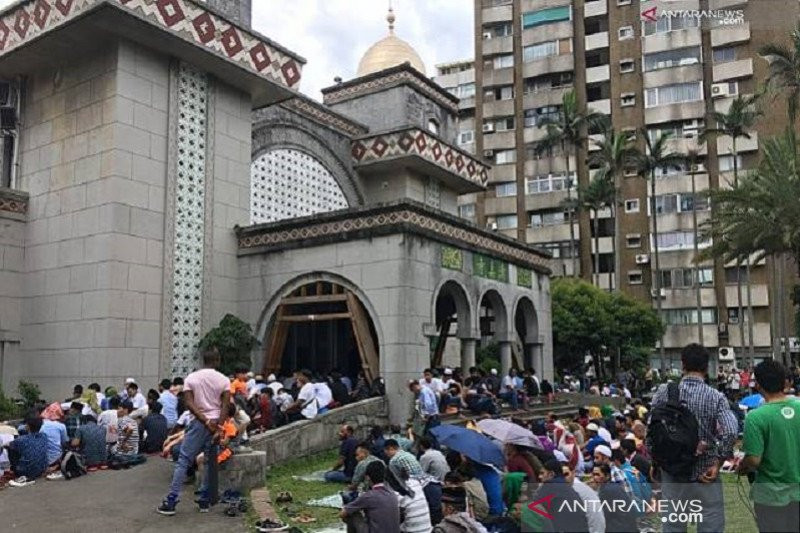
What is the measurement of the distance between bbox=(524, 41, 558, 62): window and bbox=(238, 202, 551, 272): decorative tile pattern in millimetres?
31639

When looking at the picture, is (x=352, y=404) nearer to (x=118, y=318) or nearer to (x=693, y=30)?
(x=118, y=318)

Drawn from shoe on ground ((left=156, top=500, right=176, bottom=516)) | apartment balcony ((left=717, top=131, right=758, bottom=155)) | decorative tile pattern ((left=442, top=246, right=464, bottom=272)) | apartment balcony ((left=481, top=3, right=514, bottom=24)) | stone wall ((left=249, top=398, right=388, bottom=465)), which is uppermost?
apartment balcony ((left=481, top=3, right=514, bottom=24))

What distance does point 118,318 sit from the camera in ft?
46.6

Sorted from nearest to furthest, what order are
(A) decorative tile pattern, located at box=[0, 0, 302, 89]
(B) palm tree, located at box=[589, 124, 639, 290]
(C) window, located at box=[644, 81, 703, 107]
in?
(A) decorative tile pattern, located at box=[0, 0, 302, 89], (B) palm tree, located at box=[589, 124, 639, 290], (C) window, located at box=[644, 81, 703, 107]

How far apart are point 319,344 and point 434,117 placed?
33.2 ft

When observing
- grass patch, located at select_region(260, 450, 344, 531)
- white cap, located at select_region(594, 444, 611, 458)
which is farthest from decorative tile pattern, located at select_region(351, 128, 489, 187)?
white cap, located at select_region(594, 444, 611, 458)

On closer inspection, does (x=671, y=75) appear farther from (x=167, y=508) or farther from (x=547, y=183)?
(x=167, y=508)

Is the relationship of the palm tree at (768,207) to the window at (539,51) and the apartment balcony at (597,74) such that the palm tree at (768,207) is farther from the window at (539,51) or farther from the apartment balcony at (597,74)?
the window at (539,51)

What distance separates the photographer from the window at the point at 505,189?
46.3 m

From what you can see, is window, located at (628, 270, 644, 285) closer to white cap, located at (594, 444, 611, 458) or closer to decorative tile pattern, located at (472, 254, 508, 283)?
decorative tile pattern, located at (472, 254, 508, 283)

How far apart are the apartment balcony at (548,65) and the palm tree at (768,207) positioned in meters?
24.6

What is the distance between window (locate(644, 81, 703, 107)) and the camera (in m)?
42.1

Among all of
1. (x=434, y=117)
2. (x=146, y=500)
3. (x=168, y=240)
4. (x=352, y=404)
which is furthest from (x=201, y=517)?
(x=434, y=117)

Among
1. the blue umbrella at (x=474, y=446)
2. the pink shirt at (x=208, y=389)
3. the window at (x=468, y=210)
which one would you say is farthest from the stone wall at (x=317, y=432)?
the window at (x=468, y=210)
